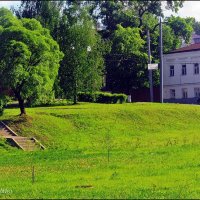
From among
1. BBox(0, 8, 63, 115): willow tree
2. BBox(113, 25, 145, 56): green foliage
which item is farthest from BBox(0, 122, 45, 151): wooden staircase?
BBox(113, 25, 145, 56): green foliage

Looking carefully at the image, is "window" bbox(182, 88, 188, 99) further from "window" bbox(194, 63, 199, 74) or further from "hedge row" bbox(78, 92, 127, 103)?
"hedge row" bbox(78, 92, 127, 103)

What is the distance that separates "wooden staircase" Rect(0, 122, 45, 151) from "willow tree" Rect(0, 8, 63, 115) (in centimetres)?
275

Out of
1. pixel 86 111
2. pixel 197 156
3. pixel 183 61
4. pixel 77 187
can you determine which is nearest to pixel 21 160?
pixel 197 156

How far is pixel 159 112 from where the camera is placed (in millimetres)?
36969

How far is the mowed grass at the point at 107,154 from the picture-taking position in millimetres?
12570

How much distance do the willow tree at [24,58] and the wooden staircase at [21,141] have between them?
275cm

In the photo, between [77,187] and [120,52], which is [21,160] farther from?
[120,52]

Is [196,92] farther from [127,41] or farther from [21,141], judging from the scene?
[21,141]

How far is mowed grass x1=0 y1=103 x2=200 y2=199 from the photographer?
1257 centimetres

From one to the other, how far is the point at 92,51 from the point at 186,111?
8.37 meters

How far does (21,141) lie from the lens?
2845 centimetres

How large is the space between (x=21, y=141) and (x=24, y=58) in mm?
4924

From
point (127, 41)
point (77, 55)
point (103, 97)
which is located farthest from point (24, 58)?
point (127, 41)

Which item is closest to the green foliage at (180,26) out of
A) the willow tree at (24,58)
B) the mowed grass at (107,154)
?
the mowed grass at (107,154)
